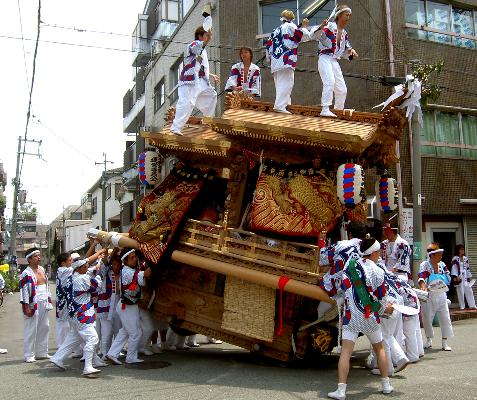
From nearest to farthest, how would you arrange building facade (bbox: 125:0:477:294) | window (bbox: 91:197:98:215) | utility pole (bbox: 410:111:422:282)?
1. utility pole (bbox: 410:111:422:282)
2. building facade (bbox: 125:0:477:294)
3. window (bbox: 91:197:98:215)

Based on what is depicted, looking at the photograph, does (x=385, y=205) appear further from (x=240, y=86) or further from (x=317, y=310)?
(x=240, y=86)

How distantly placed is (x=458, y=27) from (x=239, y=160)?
11981 millimetres

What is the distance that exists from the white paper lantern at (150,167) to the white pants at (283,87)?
7.74 feet

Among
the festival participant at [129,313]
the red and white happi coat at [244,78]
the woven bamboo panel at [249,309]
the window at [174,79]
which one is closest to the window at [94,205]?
the window at [174,79]

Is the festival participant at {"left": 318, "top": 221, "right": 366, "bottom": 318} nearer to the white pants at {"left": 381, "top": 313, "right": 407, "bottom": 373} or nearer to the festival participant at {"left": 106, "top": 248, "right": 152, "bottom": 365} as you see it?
the white pants at {"left": 381, "top": 313, "right": 407, "bottom": 373}

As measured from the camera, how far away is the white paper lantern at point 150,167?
9188mm

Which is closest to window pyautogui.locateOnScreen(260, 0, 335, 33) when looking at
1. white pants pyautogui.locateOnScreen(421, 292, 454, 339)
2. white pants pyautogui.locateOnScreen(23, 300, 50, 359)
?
white pants pyautogui.locateOnScreen(421, 292, 454, 339)

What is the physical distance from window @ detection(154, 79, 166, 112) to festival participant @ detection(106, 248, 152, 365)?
14.8 metres

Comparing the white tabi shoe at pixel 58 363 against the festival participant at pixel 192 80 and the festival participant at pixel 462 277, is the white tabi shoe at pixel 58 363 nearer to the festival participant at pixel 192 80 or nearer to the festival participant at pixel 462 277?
the festival participant at pixel 192 80

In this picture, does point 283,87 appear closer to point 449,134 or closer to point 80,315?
point 80,315

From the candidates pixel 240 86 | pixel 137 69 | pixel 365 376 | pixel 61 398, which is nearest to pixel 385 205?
pixel 365 376

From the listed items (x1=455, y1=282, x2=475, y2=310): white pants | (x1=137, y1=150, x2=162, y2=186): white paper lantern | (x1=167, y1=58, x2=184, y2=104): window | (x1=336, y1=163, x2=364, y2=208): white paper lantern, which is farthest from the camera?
(x1=167, y1=58, x2=184, y2=104): window

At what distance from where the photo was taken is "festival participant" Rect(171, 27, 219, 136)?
8641mm

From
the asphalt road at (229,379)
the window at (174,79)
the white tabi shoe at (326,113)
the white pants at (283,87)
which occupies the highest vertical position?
the window at (174,79)
